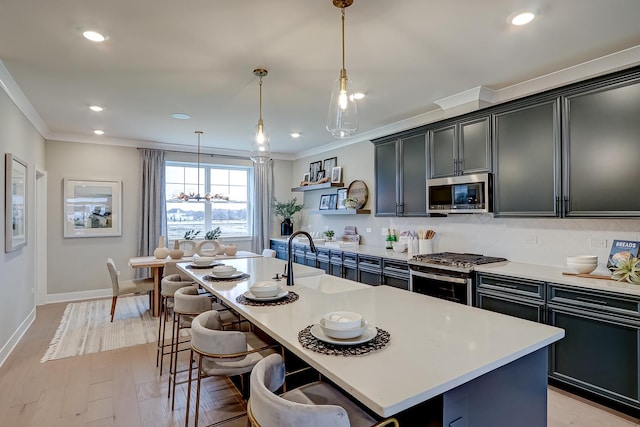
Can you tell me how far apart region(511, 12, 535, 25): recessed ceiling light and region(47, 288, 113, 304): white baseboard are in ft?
22.1

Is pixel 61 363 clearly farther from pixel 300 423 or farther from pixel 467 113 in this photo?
pixel 467 113

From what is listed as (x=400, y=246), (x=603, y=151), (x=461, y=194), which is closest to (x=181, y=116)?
(x=400, y=246)

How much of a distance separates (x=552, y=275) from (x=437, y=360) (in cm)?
230

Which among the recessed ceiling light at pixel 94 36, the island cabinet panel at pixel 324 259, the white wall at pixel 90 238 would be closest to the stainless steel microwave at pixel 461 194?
the island cabinet panel at pixel 324 259

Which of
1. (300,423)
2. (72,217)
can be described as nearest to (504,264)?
(300,423)

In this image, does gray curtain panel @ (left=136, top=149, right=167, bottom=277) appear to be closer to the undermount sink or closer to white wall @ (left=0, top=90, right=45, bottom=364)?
white wall @ (left=0, top=90, right=45, bottom=364)

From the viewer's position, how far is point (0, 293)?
11.0 ft

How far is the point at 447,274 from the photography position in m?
3.54

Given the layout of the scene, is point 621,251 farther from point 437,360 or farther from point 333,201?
point 333,201

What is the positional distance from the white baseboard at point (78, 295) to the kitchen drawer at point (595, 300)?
6447mm

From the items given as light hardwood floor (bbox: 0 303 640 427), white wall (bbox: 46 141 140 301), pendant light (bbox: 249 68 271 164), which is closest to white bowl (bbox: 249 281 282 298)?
light hardwood floor (bbox: 0 303 640 427)

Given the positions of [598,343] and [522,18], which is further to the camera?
[598,343]

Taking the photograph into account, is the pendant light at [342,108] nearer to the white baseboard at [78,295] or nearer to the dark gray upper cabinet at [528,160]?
the dark gray upper cabinet at [528,160]

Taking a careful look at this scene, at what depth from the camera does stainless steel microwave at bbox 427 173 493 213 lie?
11.9ft
